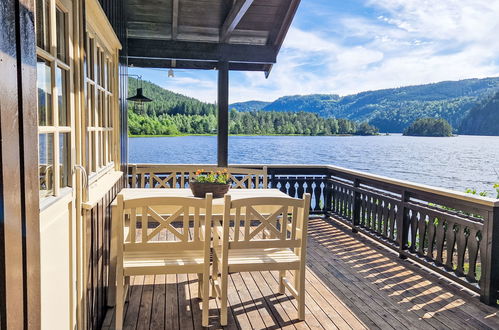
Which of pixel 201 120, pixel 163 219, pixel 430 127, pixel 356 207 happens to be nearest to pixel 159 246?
pixel 163 219

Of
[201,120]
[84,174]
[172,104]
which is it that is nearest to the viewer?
[84,174]

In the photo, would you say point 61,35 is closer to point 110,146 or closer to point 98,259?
point 98,259

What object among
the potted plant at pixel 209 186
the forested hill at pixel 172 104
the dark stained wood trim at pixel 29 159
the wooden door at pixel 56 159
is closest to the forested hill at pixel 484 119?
the forested hill at pixel 172 104

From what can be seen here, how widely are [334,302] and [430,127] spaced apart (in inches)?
661

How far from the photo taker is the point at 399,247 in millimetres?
4359

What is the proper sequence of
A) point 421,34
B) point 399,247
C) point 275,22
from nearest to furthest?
point 399,247 < point 275,22 < point 421,34

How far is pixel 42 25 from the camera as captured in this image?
1662 mm

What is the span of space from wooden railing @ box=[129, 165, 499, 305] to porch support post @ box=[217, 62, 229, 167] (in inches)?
12.9

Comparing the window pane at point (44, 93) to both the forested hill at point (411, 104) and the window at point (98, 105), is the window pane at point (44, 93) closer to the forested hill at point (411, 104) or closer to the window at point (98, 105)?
the window at point (98, 105)

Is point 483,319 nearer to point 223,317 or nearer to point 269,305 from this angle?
point 269,305

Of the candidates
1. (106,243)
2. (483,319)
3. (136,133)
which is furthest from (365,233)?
(136,133)

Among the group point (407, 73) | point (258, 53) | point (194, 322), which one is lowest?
point (194, 322)

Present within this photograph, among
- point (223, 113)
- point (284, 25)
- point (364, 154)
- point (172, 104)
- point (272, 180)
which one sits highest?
point (284, 25)

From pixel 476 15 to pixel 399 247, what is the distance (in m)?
30.0
